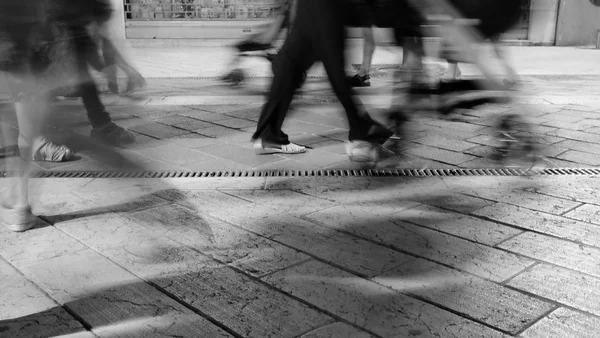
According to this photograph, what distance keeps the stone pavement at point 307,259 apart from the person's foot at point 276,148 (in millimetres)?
631

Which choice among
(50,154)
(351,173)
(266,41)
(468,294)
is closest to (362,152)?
(351,173)

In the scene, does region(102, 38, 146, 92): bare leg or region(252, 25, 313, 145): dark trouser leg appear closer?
region(102, 38, 146, 92): bare leg

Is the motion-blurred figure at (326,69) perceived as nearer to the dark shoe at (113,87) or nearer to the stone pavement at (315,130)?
the stone pavement at (315,130)

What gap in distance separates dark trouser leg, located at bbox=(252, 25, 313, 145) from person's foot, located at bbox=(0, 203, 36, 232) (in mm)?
1515

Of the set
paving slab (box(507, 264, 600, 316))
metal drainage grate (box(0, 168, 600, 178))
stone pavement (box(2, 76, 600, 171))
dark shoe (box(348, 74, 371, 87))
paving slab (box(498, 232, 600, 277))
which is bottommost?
paving slab (box(507, 264, 600, 316))

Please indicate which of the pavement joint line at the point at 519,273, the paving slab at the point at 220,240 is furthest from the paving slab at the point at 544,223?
the paving slab at the point at 220,240

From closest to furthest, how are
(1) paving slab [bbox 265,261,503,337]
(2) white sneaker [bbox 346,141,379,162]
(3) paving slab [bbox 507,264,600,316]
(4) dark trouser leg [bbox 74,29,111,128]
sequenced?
1. (4) dark trouser leg [bbox 74,29,111,128]
2. (1) paving slab [bbox 265,261,503,337]
3. (3) paving slab [bbox 507,264,600,316]
4. (2) white sneaker [bbox 346,141,379,162]

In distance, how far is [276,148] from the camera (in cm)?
425

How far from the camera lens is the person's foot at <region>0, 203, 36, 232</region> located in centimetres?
289


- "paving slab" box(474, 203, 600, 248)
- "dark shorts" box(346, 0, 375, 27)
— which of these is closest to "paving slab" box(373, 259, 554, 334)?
"paving slab" box(474, 203, 600, 248)

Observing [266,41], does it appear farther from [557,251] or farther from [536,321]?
[536,321]

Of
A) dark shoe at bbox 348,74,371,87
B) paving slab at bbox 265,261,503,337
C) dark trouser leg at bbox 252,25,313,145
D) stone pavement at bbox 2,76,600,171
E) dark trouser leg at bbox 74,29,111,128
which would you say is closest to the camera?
dark trouser leg at bbox 74,29,111,128

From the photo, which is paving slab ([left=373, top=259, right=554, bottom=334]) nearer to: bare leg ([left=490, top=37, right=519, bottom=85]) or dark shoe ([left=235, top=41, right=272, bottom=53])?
bare leg ([left=490, top=37, right=519, bottom=85])

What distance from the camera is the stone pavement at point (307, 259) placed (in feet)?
6.86
